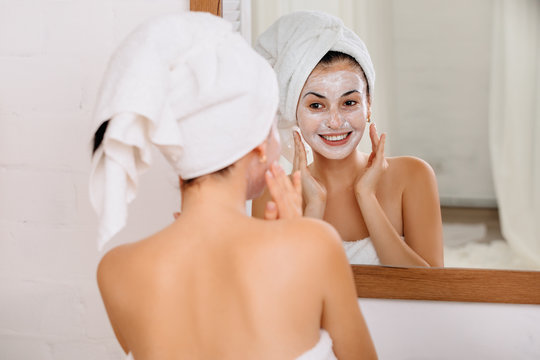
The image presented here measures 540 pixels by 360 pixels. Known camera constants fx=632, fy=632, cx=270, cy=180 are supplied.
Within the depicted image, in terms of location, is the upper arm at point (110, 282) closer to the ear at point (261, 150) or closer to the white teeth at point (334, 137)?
the ear at point (261, 150)

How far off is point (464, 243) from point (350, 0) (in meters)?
0.59

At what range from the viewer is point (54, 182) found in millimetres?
1627

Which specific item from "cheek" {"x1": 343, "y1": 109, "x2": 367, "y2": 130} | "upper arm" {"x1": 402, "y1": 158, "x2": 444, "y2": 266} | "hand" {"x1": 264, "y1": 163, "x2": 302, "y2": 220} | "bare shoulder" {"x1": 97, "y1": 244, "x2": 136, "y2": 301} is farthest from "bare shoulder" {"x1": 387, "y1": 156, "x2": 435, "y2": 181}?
"bare shoulder" {"x1": 97, "y1": 244, "x2": 136, "y2": 301}

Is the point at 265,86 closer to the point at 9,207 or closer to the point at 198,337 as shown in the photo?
the point at 198,337

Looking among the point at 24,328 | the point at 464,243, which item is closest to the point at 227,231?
the point at 464,243

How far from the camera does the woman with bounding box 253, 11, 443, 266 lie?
1.41 meters

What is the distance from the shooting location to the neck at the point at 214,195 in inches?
37.8

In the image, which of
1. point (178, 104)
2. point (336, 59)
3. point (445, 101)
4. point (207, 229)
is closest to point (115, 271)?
point (207, 229)

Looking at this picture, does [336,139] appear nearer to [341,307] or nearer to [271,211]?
[271,211]

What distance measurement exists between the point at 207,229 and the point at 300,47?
0.62 metres

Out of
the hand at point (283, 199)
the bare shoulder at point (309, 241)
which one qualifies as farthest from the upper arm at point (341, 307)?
the hand at point (283, 199)

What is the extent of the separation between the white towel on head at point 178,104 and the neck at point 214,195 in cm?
3

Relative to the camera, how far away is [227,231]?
935 mm

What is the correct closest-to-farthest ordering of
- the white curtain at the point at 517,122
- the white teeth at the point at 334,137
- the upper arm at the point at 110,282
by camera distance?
the upper arm at the point at 110,282 → the white curtain at the point at 517,122 → the white teeth at the point at 334,137
